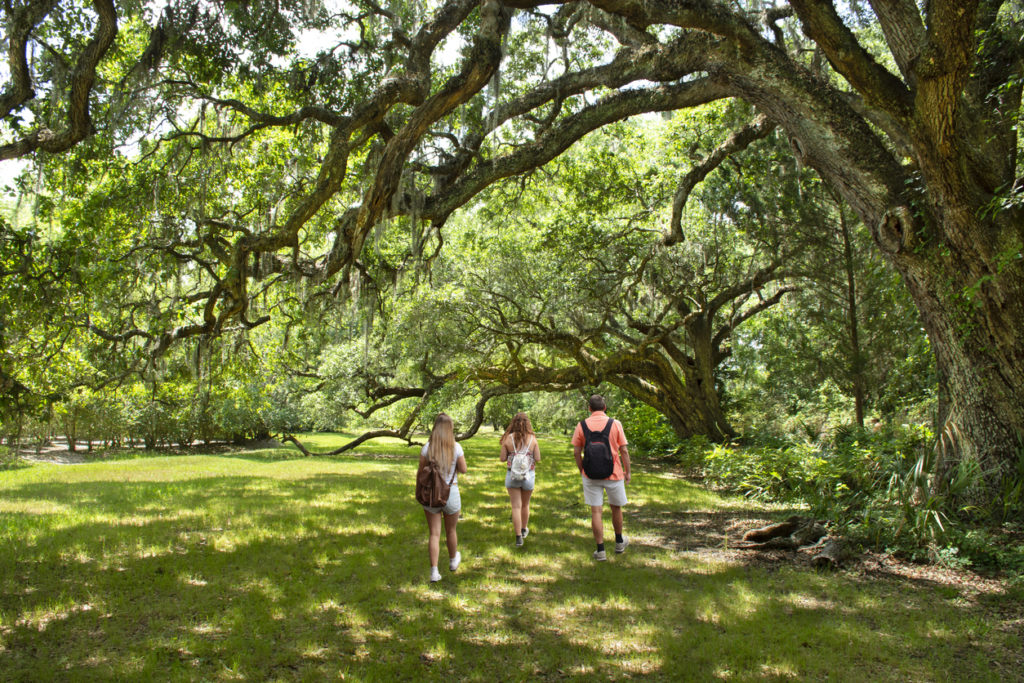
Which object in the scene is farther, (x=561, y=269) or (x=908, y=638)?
(x=561, y=269)

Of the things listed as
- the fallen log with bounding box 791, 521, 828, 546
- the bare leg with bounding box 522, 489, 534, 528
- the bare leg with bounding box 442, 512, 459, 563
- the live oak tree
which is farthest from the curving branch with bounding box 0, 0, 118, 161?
the fallen log with bounding box 791, 521, 828, 546

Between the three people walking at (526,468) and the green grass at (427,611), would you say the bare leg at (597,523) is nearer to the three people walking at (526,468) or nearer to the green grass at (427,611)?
the three people walking at (526,468)

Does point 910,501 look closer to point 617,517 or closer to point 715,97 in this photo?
point 617,517

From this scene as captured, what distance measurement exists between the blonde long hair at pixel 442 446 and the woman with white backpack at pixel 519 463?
1112 millimetres

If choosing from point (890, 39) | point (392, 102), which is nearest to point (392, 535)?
point (392, 102)

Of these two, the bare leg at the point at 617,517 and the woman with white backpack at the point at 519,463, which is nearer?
the bare leg at the point at 617,517

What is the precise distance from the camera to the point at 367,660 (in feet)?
11.8

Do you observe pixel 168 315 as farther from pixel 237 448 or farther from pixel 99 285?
pixel 237 448

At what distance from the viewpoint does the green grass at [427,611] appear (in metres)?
3.50

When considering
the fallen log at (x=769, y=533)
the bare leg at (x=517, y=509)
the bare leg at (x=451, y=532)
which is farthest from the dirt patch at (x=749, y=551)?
the bare leg at (x=451, y=532)

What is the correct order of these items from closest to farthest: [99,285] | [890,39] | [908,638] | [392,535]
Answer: [908,638] < [890,39] < [392,535] < [99,285]

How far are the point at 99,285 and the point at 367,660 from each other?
788 centimetres

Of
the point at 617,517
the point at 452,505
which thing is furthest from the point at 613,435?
the point at 452,505

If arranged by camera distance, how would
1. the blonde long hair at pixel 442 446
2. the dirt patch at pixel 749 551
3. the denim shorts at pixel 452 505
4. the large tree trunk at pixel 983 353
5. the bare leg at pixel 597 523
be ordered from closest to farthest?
the dirt patch at pixel 749 551
the blonde long hair at pixel 442 446
the denim shorts at pixel 452 505
the large tree trunk at pixel 983 353
the bare leg at pixel 597 523
